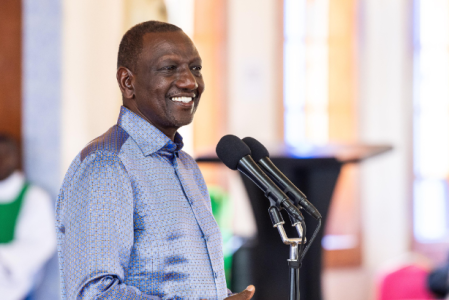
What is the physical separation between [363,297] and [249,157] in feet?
14.1

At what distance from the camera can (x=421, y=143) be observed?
5258mm

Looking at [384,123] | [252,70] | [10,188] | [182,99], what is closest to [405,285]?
[384,123]

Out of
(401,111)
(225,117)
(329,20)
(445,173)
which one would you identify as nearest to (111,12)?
(225,117)

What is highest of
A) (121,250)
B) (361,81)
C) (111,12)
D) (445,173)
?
(111,12)

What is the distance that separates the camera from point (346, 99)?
5.05 meters

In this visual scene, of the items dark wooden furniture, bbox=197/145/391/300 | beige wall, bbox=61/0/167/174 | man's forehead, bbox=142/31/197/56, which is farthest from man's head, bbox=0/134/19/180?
man's forehead, bbox=142/31/197/56

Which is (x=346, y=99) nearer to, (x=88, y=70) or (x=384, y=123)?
(x=384, y=123)

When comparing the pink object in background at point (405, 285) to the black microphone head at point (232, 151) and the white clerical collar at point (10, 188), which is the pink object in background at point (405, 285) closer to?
the white clerical collar at point (10, 188)

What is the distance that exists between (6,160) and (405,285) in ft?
9.71

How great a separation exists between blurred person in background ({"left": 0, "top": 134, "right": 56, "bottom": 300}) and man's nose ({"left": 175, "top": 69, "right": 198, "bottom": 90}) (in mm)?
2130

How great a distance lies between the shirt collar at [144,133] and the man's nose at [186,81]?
0.11 meters

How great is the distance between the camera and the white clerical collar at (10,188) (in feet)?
9.61

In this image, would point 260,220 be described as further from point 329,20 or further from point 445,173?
point 445,173

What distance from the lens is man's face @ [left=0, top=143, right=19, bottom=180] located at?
115 inches
